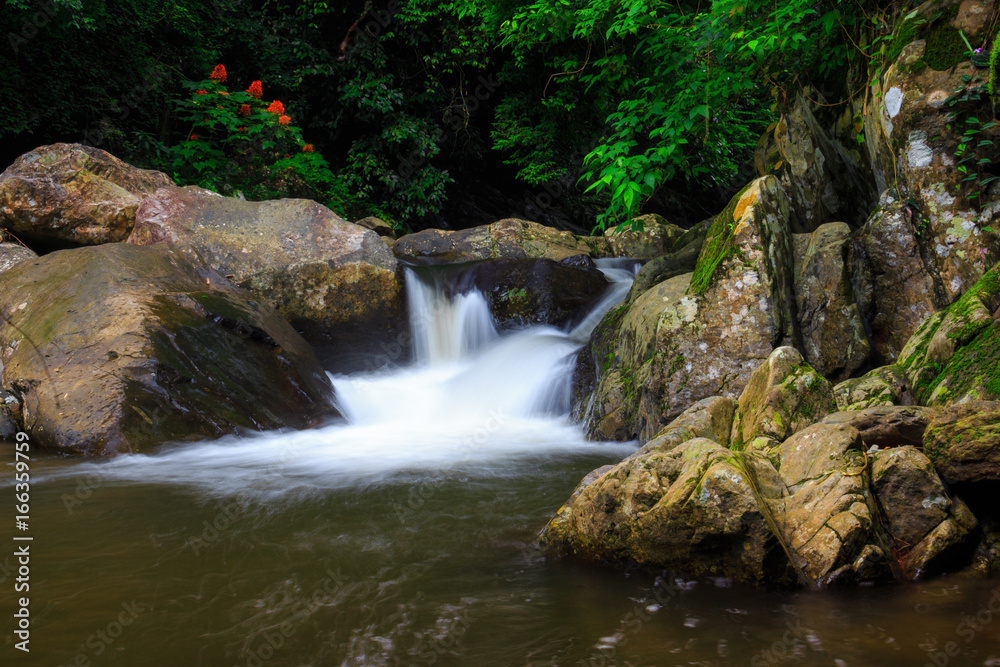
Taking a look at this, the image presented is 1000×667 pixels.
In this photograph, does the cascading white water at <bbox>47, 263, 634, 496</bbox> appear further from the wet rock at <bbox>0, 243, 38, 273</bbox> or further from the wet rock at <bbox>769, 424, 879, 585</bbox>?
the wet rock at <bbox>0, 243, 38, 273</bbox>

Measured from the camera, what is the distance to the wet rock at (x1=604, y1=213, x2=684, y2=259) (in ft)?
40.1

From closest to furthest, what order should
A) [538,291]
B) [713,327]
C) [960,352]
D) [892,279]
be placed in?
1. [960,352]
2. [892,279]
3. [713,327]
4. [538,291]

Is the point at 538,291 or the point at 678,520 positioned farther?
the point at 538,291

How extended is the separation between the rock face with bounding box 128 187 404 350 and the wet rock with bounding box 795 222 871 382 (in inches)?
211

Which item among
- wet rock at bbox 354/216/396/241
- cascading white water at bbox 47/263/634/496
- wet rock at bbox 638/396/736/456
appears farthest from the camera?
wet rock at bbox 354/216/396/241

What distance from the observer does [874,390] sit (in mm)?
4336

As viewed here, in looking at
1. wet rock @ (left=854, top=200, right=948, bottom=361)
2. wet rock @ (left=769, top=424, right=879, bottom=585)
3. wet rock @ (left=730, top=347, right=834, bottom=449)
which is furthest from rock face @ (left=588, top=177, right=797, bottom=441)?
wet rock @ (left=769, top=424, right=879, bottom=585)

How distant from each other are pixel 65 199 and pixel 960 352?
9.78m

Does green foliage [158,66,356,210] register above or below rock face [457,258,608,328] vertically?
above

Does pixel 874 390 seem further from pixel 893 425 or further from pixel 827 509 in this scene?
pixel 827 509

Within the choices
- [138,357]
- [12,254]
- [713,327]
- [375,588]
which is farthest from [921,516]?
[12,254]

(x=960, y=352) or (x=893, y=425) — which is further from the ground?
(x=960, y=352)

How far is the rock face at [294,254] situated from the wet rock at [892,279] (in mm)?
5866

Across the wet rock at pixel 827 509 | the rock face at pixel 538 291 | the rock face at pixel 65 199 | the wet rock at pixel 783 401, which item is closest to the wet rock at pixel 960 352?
the wet rock at pixel 783 401
